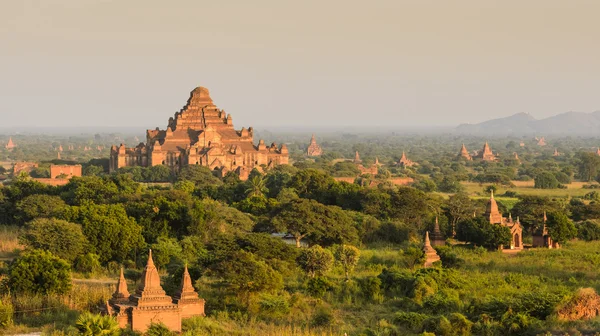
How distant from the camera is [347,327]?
1298 inches

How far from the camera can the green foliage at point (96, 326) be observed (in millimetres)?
28234

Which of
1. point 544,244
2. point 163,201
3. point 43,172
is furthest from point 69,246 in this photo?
point 43,172

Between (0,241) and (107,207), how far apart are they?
18.1ft

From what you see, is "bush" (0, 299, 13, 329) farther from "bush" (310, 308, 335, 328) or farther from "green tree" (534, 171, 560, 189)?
"green tree" (534, 171, 560, 189)

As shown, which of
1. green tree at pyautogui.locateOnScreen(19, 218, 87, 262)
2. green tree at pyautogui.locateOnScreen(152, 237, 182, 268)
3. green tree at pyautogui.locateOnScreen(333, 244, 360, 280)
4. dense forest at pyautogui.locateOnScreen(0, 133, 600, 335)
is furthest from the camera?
green tree at pyautogui.locateOnScreen(152, 237, 182, 268)

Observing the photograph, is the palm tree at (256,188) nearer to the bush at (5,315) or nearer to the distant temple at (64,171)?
the distant temple at (64,171)

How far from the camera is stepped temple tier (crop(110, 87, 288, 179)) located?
92.9m

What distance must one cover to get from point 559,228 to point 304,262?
16065 millimetres

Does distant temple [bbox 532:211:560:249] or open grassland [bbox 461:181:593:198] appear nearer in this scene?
distant temple [bbox 532:211:560:249]

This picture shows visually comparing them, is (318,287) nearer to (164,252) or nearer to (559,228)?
(164,252)

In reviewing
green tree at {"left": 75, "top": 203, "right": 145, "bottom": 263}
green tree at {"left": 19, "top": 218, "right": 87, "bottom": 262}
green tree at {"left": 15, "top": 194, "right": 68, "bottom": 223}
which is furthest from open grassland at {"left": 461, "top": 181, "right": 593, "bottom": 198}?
green tree at {"left": 19, "top": 218, "right": 87, "bottom": 262}

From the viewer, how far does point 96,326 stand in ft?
92.9

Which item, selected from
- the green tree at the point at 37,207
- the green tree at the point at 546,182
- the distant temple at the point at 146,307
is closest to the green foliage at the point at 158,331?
the distant temple at the point at 146,307

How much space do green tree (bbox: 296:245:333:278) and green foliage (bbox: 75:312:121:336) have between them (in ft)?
43.0
